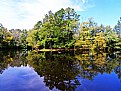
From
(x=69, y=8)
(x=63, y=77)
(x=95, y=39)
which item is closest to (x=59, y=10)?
(x=69, y=8)

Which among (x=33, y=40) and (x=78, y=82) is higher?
(x=33, y=40)

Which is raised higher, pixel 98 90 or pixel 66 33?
pixel 66 33

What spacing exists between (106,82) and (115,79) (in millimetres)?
1813

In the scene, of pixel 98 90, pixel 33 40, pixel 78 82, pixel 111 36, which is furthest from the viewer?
pixel 33 40

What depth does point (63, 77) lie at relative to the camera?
20922 mm

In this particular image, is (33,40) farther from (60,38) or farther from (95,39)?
(95,39)

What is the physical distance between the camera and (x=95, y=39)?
7025cm

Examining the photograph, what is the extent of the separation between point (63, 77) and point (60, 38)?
5212cm

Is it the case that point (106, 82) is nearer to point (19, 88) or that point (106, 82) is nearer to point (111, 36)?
point (19, 88)

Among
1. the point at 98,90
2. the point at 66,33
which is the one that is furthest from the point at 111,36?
the point at 98,90

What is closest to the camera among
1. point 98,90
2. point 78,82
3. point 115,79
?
point 98,90

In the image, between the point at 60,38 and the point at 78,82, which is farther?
the point at 60,38

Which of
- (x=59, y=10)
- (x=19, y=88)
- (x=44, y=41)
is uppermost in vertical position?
(x=59, y=10)

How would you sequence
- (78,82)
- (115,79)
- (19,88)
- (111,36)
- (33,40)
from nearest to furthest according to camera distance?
1. (19,88)
2. (78,82)
3. (115,79)
4. (111,36)
5. (33,40)
